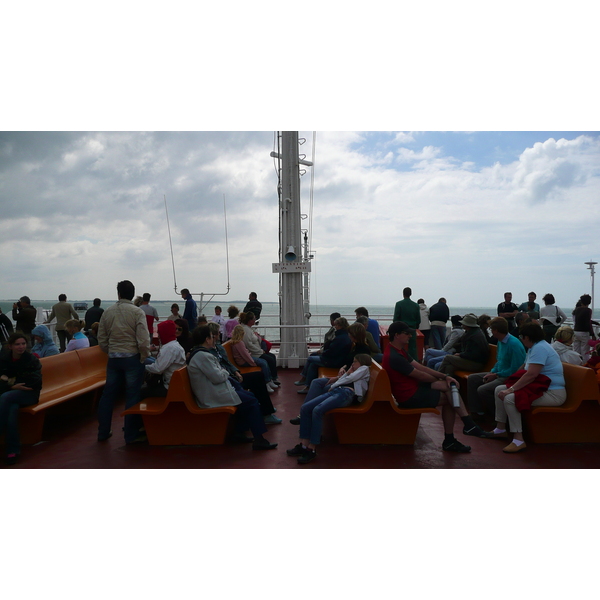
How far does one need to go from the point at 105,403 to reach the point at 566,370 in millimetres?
4728

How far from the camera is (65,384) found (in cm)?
568

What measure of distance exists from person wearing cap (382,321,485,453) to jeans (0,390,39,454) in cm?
349

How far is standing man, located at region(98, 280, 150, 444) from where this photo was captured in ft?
15.5

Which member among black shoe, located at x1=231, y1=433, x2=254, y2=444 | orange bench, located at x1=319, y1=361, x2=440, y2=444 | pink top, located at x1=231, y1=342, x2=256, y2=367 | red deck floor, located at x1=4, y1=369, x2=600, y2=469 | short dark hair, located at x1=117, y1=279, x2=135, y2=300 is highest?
short dark hair, located at x1=117, y1=279, x2=135, y2=300

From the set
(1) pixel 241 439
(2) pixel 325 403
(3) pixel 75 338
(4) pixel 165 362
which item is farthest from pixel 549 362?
(3) pixel 75 338

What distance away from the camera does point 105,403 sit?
4703mm

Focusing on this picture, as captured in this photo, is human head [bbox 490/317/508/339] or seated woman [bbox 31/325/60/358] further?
seated woman [bbox 31/325/60/358]

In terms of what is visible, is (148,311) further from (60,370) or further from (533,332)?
(533,332)

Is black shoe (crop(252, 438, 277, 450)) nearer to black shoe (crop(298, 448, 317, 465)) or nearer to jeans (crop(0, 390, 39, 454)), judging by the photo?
black shoe (crop(298, 448, 317, 465))

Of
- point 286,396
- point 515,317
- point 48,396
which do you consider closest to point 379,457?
point 286,396

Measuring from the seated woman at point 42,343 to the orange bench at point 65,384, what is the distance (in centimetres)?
59

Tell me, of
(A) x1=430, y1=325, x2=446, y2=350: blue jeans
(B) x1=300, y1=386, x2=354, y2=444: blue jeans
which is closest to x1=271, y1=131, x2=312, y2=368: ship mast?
(A) x1=430, y1=325, x2=446, y2=350: blue jeans

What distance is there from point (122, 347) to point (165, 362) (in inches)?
22.5

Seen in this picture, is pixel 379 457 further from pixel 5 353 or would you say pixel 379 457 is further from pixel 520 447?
pixel 5 353
